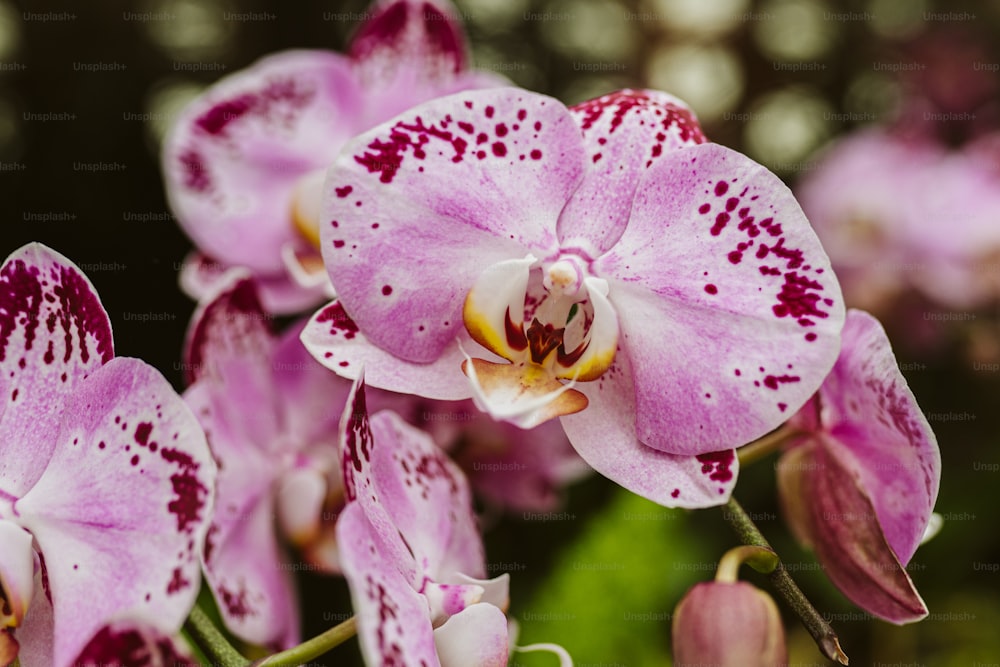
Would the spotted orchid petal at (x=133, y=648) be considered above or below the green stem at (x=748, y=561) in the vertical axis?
above

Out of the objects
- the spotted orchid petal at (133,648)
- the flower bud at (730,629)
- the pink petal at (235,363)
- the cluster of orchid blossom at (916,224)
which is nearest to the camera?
the spotted orchid petal at (133,648)

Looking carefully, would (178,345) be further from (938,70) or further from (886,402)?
(938,70)

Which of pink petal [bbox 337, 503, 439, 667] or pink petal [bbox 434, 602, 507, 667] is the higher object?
pink petal [bbox 337, 503, 439, 667]

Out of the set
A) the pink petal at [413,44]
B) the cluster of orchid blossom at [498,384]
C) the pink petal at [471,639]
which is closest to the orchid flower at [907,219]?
the pink petal at [413,44]

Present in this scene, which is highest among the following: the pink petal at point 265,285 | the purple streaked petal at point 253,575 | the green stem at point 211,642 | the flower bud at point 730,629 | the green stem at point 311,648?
the flower bud at point 730,629

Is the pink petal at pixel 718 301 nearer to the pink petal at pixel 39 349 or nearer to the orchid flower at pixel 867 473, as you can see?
the orchid flower at pixel 867 473

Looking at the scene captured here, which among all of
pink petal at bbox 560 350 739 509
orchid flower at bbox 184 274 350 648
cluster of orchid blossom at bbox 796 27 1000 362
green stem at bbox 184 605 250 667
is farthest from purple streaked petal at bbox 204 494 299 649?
cluster of orchid blossom at bbox 796 27 1000 362

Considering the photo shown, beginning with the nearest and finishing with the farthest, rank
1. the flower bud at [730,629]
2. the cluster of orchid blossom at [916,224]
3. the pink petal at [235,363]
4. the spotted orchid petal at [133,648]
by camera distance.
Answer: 1. the spotted orchid petal at [133,648]
2. the flower bud at [730,629]
3. the pink petal at [235,363]
4. the cluster of orchid blossom at [916,224]

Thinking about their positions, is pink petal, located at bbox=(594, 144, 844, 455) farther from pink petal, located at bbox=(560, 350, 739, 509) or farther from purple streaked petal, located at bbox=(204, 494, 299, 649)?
purple streaked petal, located at bbox=(204, 494, 299, 649)
